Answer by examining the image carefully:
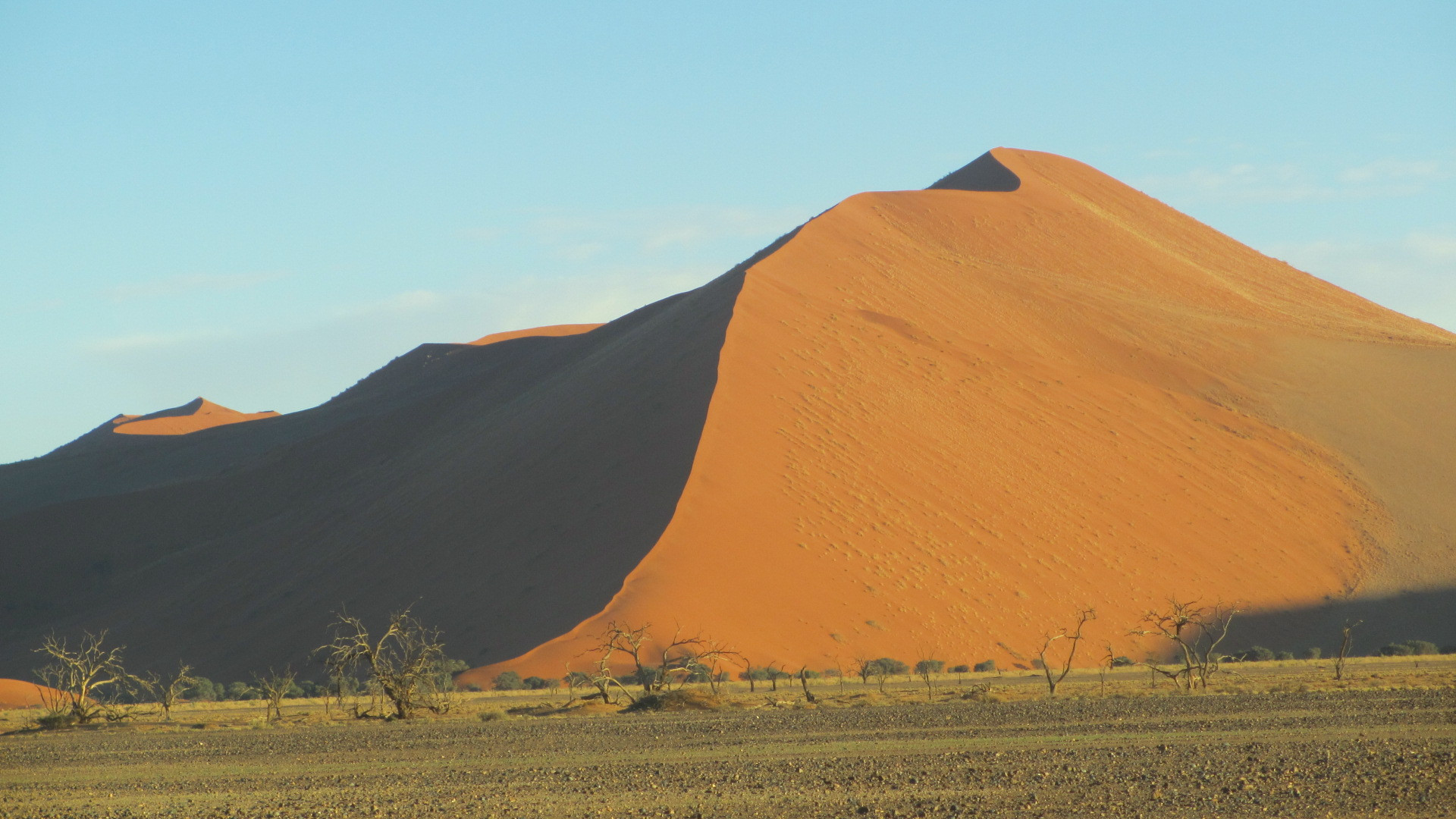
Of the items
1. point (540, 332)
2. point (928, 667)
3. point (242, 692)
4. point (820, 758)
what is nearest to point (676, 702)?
point (820, 758)

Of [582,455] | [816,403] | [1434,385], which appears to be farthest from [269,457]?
[1434,385]

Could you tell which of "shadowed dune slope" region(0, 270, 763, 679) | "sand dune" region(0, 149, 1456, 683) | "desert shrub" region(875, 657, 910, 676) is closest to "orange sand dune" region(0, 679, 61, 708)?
"shadowed dune slope" region(0, 270, 763, 679)

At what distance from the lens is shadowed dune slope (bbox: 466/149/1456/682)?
31.9 m

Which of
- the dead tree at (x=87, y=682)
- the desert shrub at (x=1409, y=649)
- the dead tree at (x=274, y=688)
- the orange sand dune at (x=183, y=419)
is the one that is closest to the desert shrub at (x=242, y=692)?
the dead tree at (x=274, y=688)

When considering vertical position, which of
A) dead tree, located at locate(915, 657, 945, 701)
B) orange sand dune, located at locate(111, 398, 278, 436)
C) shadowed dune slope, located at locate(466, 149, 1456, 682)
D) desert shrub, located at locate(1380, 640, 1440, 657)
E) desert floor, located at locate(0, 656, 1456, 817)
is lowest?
desert shrub, located at locate(1380, 640, 1440, 657)

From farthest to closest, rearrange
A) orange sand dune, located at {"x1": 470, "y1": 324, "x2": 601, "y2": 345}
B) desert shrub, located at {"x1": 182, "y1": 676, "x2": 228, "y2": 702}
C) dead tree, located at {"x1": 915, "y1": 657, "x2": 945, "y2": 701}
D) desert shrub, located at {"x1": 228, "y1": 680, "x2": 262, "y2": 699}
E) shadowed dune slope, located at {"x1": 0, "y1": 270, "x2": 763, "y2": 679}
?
orange sand dune, located at {"x1": 470, "y1": 324, "x2": 601, "y2": 345} < shadowed dune slope, located at {"x1": 0, "y1": 270, "x2": 763, "y2": 679} < desert shrub, located at {"x1": 182, "y1": 676, "x2": 228, "y2": 702} < desert shrub, located at {"x1": 228, "y1": 680, "x2": 262, "y2": 699} < dead tree, located at {"x1": 915, "y1": 657, "x2": 945, "y2": 701}

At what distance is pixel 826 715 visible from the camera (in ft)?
61.6

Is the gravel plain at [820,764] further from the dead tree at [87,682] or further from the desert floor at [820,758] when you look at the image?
the dead tree at [87,682]

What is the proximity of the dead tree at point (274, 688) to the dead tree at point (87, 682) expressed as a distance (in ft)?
8.10

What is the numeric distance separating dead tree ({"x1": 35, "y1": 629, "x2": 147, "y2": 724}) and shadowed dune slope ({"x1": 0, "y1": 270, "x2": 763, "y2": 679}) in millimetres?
1325

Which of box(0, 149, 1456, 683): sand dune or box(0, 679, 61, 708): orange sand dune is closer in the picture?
box(0, 679, 61, 708): orange sand dune

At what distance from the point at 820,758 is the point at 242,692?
22488 mm

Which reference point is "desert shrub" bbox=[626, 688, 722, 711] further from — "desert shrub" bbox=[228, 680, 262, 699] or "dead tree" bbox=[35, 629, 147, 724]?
"desert shrub" bbox=[228, 680, 262, 699]

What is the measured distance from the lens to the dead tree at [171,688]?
995 inches
